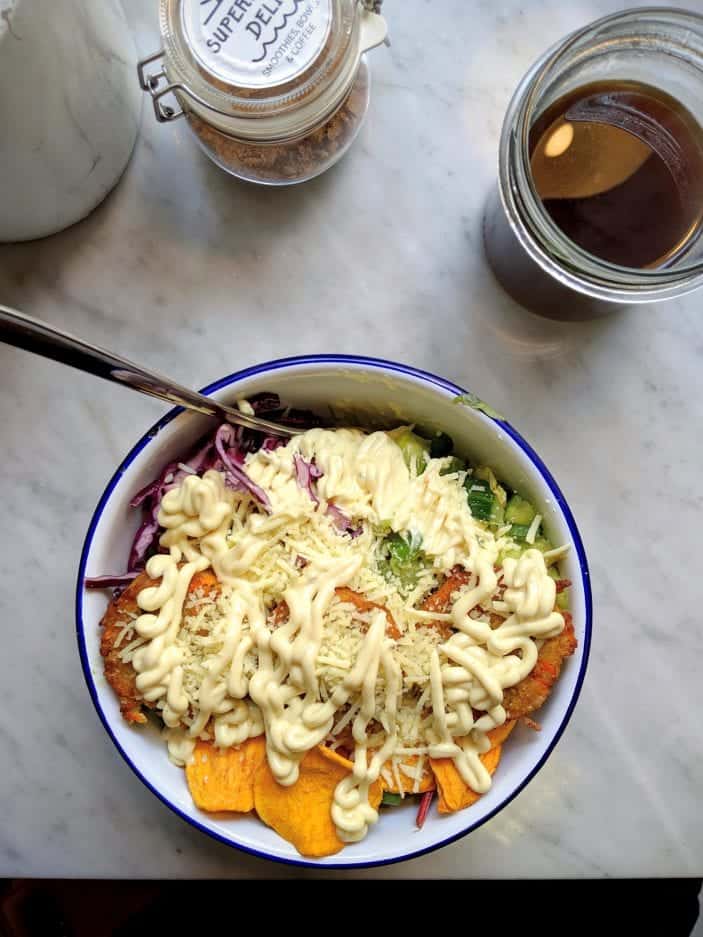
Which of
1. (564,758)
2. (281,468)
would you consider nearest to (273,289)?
(281,468)

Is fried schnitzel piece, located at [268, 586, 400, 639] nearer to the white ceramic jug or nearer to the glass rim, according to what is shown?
the glass rim

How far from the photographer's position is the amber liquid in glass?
1007mm

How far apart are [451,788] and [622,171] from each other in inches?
28.7

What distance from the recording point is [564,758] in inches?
43.6

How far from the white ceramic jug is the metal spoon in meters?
0.19

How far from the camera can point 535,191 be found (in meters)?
0.91

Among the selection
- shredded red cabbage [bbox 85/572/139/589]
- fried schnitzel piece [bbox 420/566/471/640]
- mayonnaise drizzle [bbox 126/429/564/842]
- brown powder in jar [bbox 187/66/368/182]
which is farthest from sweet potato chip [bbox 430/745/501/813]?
brown powder in jar [bbox 187/66/368/182]

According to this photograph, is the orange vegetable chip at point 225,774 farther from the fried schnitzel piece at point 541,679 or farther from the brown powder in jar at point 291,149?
the brown powder in jar at point 291,149

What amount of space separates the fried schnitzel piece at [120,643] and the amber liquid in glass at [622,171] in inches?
22.9

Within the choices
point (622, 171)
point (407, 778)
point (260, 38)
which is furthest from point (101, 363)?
point (622, 171)

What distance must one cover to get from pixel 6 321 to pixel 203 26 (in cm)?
41

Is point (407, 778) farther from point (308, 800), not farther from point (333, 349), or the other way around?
point (333, 349)
